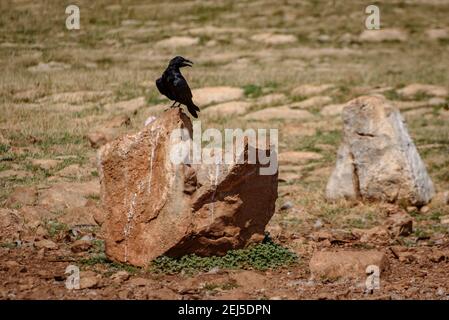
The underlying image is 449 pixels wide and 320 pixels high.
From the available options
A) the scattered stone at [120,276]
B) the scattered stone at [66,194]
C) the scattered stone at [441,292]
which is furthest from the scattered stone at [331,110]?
the scattered stone at [120,276]

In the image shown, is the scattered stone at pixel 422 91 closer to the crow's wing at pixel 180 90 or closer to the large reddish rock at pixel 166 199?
the crow's wing at pixel 180 90

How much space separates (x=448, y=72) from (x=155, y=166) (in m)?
26.3

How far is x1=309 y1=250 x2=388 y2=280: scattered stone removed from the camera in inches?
467

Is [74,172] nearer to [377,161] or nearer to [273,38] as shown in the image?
[377,161]

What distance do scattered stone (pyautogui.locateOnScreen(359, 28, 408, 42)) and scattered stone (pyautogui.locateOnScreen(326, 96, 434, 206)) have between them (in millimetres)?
27015

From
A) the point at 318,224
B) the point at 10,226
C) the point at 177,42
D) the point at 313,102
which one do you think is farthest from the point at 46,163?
the point at 177,42

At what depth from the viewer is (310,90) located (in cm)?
3138

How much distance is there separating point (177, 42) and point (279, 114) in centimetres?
1634

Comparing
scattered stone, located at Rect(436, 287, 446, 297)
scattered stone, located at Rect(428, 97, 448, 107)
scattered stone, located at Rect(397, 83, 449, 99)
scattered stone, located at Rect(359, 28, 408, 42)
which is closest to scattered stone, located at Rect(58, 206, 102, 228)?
scattered stone, located at Rect(436, 287, 446, 297)

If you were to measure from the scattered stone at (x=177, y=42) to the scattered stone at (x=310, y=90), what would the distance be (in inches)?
480

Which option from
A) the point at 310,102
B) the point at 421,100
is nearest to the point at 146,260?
the point at 310,102

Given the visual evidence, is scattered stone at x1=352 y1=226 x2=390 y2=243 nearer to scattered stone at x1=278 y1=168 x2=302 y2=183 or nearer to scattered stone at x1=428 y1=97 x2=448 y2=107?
scattered stone at x1=278 y1=168 x2=302 y2=183

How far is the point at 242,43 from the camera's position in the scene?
4356 cm
